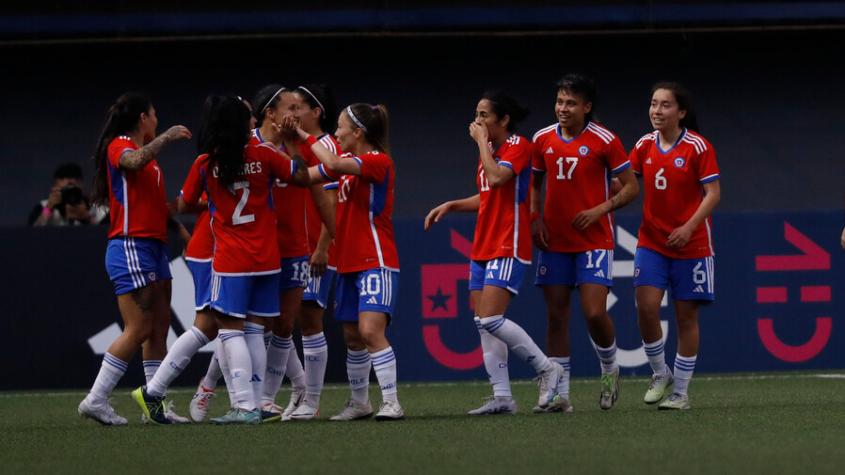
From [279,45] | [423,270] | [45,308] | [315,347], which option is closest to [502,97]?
[315,347]

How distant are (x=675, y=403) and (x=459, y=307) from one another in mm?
4172

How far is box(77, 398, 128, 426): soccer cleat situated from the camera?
30.7ft

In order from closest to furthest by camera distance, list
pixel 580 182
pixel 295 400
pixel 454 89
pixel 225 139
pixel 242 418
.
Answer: pixel 225 139 → pixel 242 418 → pixel 580 182 → pixel 295 400 → pixel 454 89

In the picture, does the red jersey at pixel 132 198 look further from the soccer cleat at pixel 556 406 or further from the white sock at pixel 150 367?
the soccer cleat at pixel 556 406

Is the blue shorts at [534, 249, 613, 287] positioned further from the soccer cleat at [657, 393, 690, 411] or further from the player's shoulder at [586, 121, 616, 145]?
the soccer cleat at [657, 393, 690, 411]

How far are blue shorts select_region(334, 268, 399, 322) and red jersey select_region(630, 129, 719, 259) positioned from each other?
183 cm

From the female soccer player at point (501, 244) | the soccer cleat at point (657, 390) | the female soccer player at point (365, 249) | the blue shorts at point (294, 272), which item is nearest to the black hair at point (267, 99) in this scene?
the female soccer player at point (365, 249)

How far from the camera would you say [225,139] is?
9.00m

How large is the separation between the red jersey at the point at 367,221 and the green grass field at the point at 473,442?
3.22 feet

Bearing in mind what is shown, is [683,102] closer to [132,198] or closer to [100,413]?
[132,198]

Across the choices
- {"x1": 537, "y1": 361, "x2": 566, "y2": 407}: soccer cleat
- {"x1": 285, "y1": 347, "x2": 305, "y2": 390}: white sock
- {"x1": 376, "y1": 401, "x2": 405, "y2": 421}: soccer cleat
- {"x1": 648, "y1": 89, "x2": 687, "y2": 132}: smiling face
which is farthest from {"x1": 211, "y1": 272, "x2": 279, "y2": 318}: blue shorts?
{"x1": 648, "y1": 89, "x2": 687, "y2": 132}: smiling face

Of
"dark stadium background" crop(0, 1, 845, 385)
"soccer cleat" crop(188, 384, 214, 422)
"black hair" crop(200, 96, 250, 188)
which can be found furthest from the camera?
"dark stadium background" crop(0, 1, 845, 385)

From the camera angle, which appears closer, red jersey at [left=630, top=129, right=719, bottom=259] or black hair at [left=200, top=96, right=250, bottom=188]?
black hair at [left=200, top=96, right=250, bottom=188]

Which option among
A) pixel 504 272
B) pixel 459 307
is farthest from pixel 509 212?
pixel 459 307
